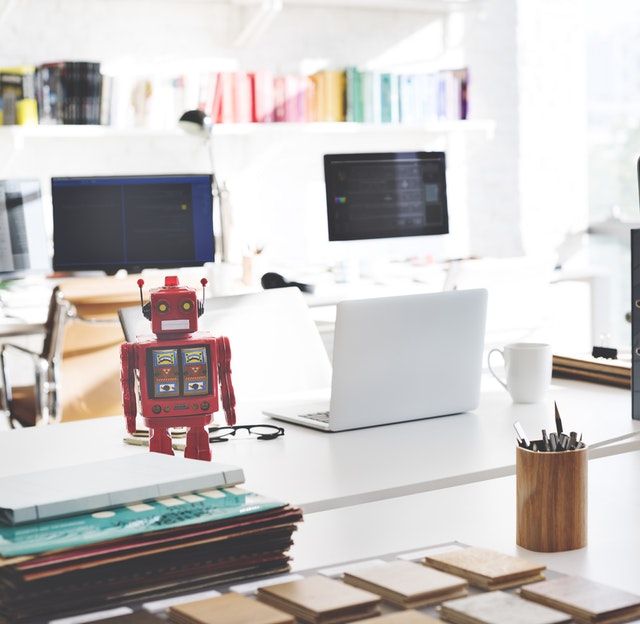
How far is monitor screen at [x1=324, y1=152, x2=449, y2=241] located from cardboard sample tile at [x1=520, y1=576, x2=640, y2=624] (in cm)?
282

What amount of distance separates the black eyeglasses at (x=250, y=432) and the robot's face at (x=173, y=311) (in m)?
0.33

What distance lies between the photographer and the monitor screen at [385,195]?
373 cm

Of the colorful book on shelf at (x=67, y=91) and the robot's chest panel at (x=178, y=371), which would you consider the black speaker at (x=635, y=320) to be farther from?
the colorful book on shelf at (x=67, y=91)

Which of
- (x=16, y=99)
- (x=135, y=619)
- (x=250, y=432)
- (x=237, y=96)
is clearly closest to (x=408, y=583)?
(x=135, y=619)

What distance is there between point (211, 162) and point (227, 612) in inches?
144

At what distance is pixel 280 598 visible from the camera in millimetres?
852

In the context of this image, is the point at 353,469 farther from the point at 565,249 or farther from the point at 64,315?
the point at 565,249

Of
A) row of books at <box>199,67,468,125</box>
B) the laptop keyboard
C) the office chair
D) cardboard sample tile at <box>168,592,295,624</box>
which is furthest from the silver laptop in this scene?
row of books at <box>199,67,468,125</box>

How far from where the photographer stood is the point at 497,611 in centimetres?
81

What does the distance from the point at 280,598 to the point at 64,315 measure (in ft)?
7.66

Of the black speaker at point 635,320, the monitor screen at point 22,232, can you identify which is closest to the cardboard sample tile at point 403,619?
the black speaker at point 635,320

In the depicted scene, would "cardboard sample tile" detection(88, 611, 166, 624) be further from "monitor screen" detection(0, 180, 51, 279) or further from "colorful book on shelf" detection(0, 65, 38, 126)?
"colorful book on shelf" detection(0, 65, 38, 126)

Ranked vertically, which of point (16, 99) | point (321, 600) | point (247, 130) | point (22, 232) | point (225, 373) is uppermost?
point (16, 99)

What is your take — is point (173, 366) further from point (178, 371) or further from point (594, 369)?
point (594, 369)
